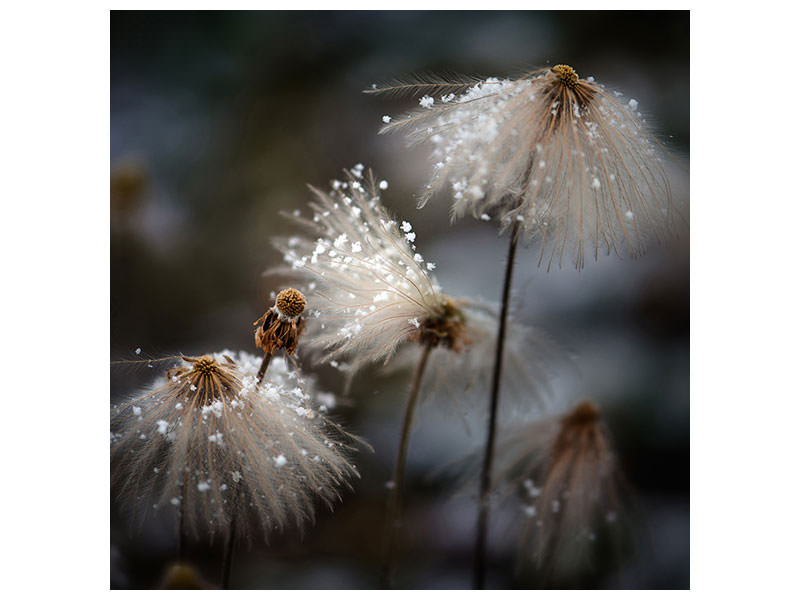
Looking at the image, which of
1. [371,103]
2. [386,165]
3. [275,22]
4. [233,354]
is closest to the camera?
[233,354]

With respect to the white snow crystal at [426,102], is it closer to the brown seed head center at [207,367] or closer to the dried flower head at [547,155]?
the dried flower head at [547,155]

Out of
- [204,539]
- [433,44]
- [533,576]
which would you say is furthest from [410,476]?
[433,44]

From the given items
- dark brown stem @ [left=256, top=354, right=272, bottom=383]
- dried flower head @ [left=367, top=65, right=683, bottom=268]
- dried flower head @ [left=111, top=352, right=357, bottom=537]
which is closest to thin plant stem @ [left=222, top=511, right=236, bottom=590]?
dried flower head @ [left=111, top=352, right=357, bottom=537]

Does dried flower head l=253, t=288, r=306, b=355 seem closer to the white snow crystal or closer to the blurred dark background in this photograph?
the blurred dark background

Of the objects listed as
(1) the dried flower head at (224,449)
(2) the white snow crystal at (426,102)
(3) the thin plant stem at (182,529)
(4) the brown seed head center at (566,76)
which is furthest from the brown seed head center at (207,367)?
(4) the brown seed head center at (566,76)
